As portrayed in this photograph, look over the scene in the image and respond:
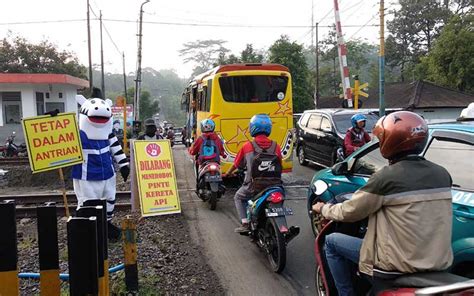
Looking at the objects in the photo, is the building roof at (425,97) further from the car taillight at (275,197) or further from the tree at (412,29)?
the car taillight at (275,197)

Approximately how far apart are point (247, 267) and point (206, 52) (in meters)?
118

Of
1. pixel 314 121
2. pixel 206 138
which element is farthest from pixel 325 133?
pixel 206 138

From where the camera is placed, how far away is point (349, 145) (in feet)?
29.6

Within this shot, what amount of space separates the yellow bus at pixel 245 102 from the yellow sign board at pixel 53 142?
492cm

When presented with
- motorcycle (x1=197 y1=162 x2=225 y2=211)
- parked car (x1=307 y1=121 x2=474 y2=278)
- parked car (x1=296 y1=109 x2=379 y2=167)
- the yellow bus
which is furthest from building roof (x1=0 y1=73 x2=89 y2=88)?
parked car (x1=307 y1=121 x2=474 y2=278)

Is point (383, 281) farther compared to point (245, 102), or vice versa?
point (245, 102)

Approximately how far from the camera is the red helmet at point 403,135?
2504 millimetres

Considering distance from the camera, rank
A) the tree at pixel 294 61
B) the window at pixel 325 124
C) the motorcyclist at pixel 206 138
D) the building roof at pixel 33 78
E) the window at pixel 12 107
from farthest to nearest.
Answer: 1. the tree at pixel 294 61
2. the window at pixel 12 107
3. the building roof at pixel 33 78
4. the window at pixel 325 124
5. the motorcyclist at pixel 206 138

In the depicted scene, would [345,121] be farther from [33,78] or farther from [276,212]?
[33,78]

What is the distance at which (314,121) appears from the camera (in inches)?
509

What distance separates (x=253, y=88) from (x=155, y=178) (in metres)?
4.08

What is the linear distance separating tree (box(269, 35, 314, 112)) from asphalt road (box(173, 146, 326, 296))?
2378 centimetres

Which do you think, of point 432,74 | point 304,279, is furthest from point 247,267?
point 432,74

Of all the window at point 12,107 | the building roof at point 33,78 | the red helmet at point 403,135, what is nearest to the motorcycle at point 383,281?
the red helmet at point 403,135
